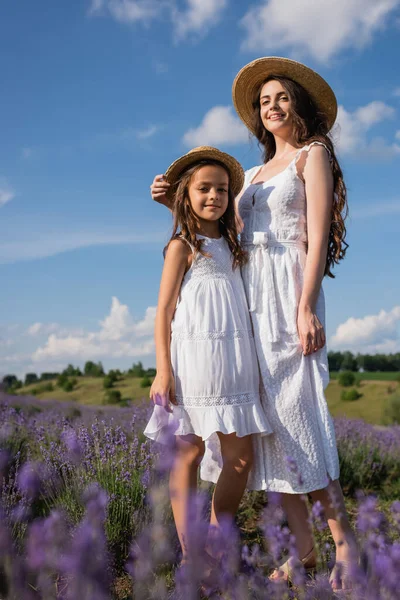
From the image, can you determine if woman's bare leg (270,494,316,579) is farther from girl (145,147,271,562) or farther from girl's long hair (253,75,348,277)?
girl's long hair (253,75,348,277)

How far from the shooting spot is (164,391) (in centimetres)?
255

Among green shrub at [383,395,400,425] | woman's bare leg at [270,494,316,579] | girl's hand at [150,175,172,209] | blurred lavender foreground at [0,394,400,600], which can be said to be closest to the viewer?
blurred lavender foreground at [0,394,400,600]

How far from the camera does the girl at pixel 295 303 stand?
2.69m

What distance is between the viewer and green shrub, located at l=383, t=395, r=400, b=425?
479 inches

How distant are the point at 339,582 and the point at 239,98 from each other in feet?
8.43

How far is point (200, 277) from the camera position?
106 inches

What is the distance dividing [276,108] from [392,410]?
10.4 metres

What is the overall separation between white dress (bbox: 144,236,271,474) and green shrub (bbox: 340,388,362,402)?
14.9 metres

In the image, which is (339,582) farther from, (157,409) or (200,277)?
(200,277)

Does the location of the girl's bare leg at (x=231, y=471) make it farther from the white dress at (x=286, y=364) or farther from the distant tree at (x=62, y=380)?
the distant tree at (x=62, y=380)

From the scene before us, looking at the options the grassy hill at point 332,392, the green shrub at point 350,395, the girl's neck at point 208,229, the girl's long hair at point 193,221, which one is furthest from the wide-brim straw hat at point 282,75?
the green shrub at point 350,395

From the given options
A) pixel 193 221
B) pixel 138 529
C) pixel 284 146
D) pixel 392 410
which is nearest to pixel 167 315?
pixel 193 221

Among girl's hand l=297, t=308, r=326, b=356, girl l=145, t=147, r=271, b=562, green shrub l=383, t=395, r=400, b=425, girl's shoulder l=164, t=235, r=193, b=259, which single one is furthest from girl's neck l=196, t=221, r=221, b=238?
green shrub l=383, t=395, r=400, b=425

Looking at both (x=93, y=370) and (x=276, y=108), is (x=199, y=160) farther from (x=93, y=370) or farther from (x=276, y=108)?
(x=93, y=370)
